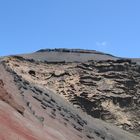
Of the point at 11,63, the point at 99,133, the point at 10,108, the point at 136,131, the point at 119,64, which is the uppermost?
the point at 119,64

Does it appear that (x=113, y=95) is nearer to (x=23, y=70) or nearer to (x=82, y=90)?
(x=82, y=90)

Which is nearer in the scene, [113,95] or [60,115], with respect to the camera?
[60,115]

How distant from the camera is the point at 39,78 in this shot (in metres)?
56.3

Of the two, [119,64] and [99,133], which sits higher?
[119,64]

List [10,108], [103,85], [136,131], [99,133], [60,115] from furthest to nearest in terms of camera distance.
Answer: [103,85] < [136,131] < [99,133] < [60,115] < [10,108]

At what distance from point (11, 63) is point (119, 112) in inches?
555

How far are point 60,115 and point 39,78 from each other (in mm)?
20472

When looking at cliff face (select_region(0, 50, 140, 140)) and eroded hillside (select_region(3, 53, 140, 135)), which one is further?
eroded hillside (select_region(3, 53, 140, 135))

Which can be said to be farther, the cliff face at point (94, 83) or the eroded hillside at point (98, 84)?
the eroded hillside at point (98, 84)

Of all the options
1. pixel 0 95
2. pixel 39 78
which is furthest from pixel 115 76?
pixel 0 95

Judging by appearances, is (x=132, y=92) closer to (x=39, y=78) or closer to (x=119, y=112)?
(x=119, y=112)

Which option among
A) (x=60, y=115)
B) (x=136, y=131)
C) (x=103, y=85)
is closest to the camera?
(x=60, y=115)

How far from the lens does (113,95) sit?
58188 millimetres

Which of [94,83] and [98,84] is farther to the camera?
[94,83]
